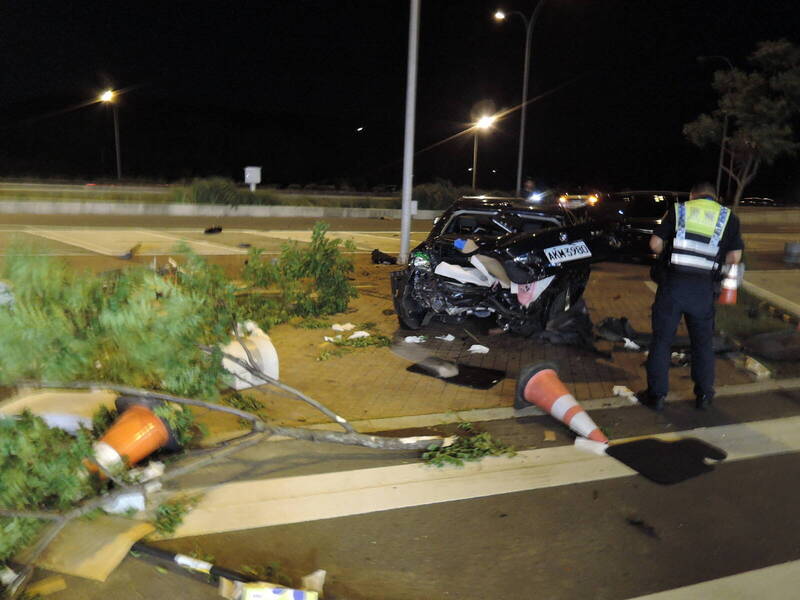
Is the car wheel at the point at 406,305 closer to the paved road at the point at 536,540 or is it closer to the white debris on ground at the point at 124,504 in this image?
the paved road at the point at 536,540

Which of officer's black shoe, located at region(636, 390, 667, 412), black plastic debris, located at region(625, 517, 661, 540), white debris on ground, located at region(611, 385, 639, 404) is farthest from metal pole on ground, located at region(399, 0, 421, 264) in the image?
black plastic debris, located at region(625, 517, 661, 540)

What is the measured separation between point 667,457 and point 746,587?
63.9 inches

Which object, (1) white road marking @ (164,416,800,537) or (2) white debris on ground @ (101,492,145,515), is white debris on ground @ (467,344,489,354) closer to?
(1) white road marking @ (164,416,800,537)

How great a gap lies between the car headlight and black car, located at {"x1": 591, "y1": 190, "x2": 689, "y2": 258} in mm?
7495

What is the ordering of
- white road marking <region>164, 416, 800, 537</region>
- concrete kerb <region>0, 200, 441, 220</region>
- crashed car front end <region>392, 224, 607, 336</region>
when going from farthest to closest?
concrete kerb <region>0, 200, 441, 220</region> → crashed car front end <region>392, 224, 607, 336</region> → white road marking <region>164, 416, 800, 537</region>

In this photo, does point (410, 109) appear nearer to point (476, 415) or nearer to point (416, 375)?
point (416, 375)

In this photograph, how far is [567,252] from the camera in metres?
7.72

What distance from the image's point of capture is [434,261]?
8.00 m

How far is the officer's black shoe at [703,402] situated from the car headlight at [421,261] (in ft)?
10.4

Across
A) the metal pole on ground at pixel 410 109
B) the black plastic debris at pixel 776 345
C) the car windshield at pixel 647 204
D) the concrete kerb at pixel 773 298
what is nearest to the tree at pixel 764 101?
the car windshield at pixel 647 204

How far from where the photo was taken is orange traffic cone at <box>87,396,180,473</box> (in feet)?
13.6

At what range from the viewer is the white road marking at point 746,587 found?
3502 mm

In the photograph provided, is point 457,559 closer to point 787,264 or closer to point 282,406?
point 282,406

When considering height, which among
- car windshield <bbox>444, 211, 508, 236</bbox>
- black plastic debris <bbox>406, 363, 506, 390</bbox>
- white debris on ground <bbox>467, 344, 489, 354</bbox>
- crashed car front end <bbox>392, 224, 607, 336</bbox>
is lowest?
black plastic debris <bbox>406, 363, 506, 390</bbox>
